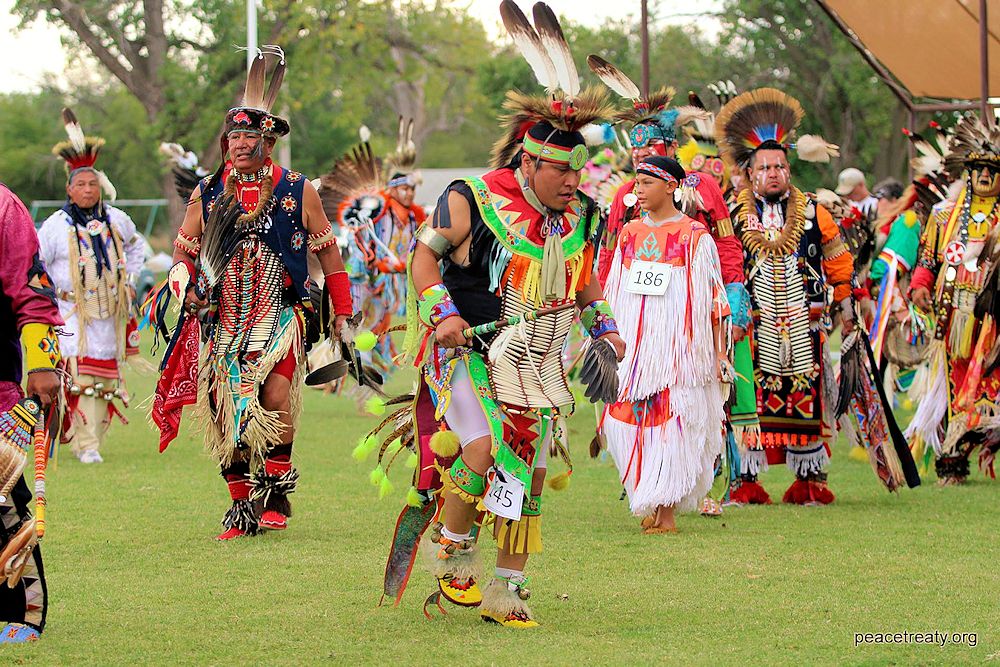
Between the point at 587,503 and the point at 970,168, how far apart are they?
2.98m

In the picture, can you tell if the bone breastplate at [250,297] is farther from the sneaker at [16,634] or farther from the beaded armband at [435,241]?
the sneaker at [16,634]

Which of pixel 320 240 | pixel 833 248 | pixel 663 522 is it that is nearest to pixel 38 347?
pixel 320 240

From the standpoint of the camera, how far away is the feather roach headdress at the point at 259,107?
22.2 ft

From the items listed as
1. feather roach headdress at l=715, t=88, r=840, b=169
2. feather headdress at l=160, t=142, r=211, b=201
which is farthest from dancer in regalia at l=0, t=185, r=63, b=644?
feather roach headdress at l=715, t=88, r=840, b=169

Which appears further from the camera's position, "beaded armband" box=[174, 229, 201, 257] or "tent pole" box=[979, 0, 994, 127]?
"tent pole" box=[979, 0, 994, 127]

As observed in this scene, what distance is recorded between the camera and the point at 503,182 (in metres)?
5.12

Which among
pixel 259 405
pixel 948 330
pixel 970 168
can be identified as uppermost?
pixel 970 168

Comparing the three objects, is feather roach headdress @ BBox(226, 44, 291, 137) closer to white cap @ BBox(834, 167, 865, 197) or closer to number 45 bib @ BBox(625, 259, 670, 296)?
number 45 bib @ BBox(625, 259, 670, 296)

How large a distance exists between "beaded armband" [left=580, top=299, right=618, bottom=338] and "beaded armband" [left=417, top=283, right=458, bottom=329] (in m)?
0.55

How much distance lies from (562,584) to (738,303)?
7.20 ft

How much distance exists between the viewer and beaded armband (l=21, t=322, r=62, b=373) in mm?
4555

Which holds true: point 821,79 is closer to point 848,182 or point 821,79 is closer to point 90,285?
point 848,182

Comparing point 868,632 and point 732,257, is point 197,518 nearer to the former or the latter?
point 732,257

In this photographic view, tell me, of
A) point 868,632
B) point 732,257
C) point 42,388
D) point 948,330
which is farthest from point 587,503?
point 42,388
